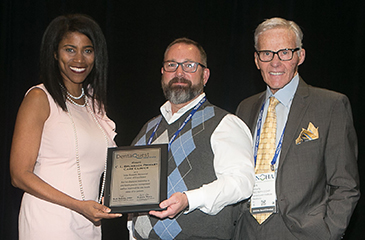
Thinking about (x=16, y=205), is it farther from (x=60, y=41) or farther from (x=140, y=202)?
(x=140, y=202)

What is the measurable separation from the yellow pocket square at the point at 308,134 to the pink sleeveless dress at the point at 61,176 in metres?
1.15

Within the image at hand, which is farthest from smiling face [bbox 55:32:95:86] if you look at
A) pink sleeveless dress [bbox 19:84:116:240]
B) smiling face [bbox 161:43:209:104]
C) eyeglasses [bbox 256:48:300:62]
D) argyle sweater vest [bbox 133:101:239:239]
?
eyeglasses [bbox 256:48:300:62]

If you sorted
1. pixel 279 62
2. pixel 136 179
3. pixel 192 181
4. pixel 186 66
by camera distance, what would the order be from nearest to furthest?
1. pixel 136 179
2. pixel 192 181
3. pixel 279 62
4. pixel 186 66

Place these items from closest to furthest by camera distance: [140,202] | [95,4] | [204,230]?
1. [140,202]
2. [204,230]
3. [95,4]

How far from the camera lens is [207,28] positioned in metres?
3.64

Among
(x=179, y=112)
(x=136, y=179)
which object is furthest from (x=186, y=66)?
(x=136, y=179)

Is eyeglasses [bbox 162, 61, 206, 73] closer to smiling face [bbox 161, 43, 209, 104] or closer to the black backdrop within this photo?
smiling face [bbox 161, 43, 209, 104]

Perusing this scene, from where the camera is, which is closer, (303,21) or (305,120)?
(305,120)

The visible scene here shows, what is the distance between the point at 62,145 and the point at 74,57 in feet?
1.77

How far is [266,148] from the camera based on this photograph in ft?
7.23

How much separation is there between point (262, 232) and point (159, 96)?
186 cm

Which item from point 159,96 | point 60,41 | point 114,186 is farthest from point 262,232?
point 159,96

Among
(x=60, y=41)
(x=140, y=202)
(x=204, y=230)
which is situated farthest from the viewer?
(x=60, y=41)

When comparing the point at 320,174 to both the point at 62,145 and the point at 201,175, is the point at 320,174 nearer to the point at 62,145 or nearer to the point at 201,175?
the point at 201,175
